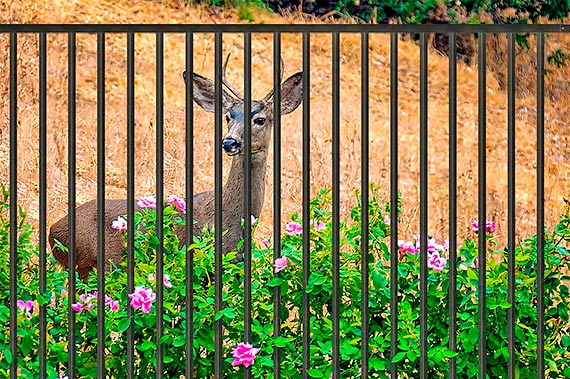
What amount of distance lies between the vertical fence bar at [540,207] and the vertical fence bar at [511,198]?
65mm

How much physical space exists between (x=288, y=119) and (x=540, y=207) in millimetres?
4816

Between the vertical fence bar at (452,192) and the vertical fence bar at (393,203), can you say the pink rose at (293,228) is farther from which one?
the vertical fence bar at (452,192)

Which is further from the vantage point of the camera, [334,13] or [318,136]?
[334,13]

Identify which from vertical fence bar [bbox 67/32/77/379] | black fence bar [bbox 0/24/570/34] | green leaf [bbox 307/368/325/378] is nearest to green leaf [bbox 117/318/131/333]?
vertical fence bar [bbox 67/32/77/379]

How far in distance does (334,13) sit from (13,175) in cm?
547

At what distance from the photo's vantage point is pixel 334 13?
804cm

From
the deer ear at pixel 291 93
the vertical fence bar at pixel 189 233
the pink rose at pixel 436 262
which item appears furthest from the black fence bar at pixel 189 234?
the deer ear at pixel 291 93

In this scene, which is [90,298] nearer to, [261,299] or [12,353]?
[12,353]

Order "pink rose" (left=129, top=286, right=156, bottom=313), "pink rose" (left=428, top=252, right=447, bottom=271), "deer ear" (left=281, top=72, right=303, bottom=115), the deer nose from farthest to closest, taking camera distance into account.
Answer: "deer ear" (left=281, top=72, right=303, bottom=115) < the deer nose < "pink rose" (left=428, top=252, right=447, bottom=271) < "pink rose" (left=129, top=286, right=156, bottom=313)

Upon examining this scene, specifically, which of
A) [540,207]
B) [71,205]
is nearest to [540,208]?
[540,207]

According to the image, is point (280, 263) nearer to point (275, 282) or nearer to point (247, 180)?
point (275, 282)

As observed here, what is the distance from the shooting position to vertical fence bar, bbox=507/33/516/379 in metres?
2.74

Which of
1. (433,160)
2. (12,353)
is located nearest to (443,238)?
(433,160)

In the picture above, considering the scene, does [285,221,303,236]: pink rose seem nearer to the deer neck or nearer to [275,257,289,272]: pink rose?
[275,257,289,272]: pink rose
